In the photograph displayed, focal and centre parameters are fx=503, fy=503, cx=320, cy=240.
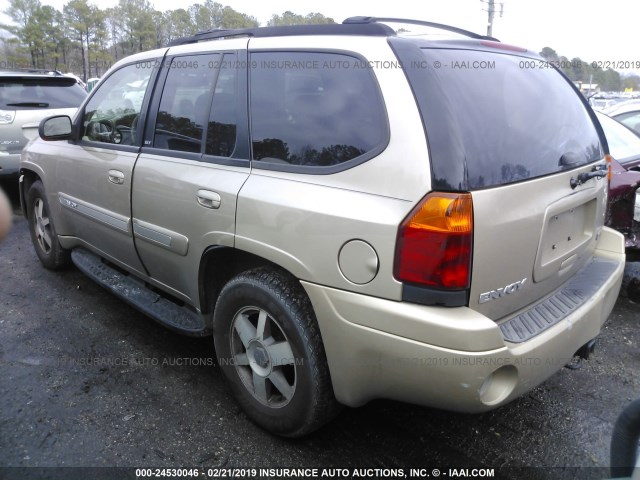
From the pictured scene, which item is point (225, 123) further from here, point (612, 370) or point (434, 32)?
point (612, 370)

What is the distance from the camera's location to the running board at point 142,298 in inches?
116

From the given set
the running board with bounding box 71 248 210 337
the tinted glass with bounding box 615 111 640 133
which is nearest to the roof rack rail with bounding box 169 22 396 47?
A: the running board with bounding box 71 248 210 337

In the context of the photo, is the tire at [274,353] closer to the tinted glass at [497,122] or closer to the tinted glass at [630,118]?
the tinted glass at [497,122]

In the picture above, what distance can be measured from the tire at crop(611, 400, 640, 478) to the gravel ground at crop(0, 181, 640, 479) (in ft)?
2.80

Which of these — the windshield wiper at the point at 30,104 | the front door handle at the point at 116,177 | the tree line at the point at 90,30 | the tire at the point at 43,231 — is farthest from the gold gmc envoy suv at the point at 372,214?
the tree line at the point at 90,30

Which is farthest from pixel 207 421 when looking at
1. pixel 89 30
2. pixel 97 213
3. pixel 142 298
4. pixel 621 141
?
pixel 89 30

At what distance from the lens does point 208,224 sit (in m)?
2.57

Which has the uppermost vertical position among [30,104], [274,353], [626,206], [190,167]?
[30,104]

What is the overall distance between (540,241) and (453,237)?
0.52m

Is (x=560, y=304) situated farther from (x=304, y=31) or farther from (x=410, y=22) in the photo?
(x=304, y=31)

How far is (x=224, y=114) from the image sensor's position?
2.66 metres

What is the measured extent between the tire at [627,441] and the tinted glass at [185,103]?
2.26m

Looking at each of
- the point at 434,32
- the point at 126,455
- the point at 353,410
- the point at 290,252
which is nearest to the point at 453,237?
the point at 290,252

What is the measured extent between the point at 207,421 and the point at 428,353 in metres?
1.40
